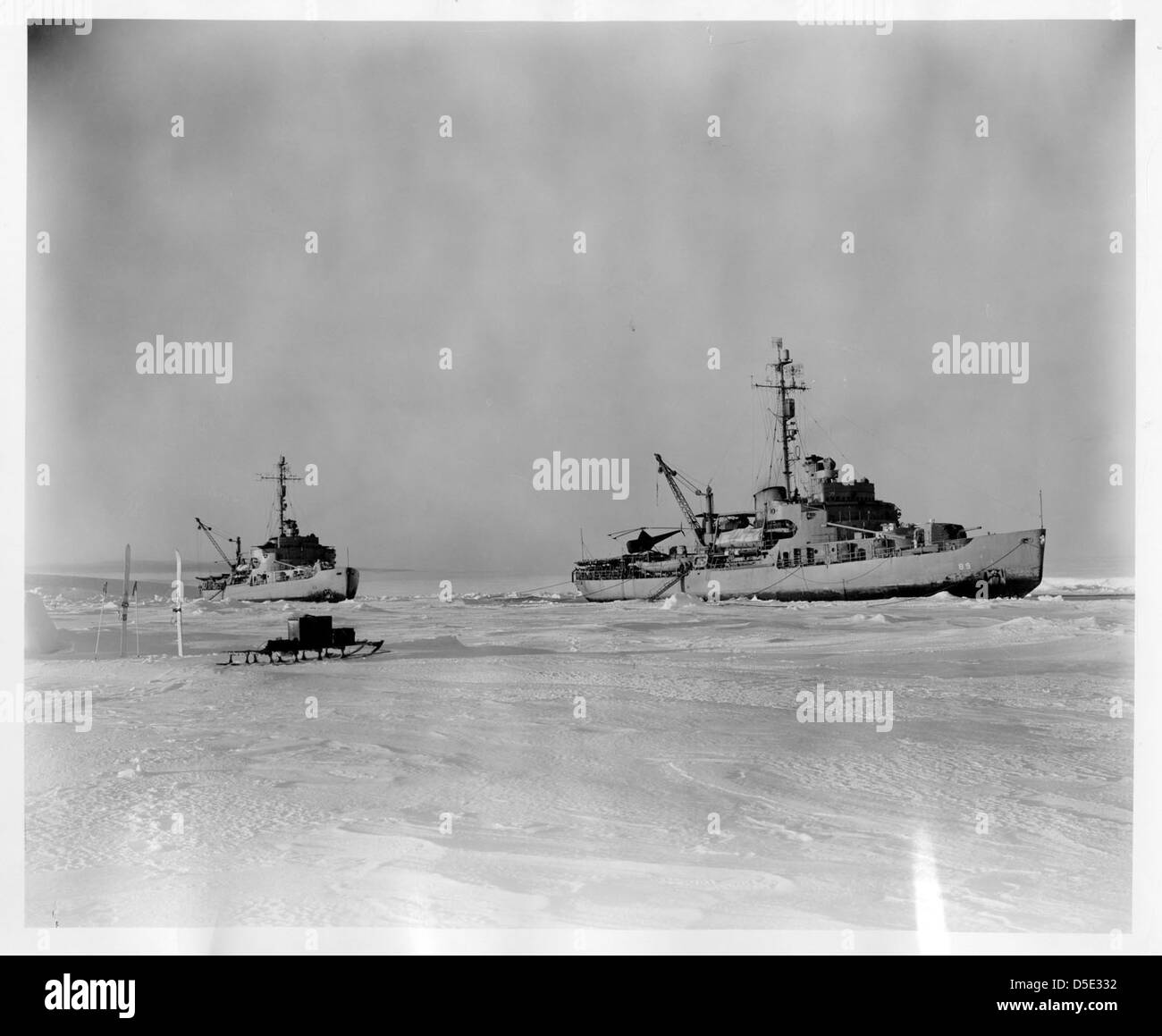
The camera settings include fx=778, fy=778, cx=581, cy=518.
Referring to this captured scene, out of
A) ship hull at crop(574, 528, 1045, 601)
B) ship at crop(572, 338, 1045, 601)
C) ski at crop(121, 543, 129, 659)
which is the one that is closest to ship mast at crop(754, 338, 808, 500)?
ship at crop(572, 338, 1045, 601)

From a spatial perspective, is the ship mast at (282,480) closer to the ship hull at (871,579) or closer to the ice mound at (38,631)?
the ice mound at (38,631)

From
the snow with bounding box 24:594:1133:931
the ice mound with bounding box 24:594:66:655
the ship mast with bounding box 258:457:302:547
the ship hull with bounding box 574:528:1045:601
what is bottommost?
the snow with bounding box 24:594:1133:931

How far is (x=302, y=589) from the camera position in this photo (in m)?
8.70

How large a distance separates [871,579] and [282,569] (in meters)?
A: 11.7

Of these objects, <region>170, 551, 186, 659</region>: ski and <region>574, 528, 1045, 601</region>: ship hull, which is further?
<region>574, 528, 1045, 601</region>: ship hull

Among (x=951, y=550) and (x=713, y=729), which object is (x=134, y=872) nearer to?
(x=713, y=729)

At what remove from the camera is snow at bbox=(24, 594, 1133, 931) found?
423 centimetres

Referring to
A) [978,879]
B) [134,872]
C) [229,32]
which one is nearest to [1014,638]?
[978,879]

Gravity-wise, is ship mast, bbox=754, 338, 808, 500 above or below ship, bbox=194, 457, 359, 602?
above

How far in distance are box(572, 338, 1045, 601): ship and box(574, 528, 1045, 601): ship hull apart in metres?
0.02

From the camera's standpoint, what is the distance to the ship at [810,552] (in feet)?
30.4

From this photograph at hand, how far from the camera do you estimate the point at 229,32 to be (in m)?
5.52

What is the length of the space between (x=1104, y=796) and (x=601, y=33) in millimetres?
6165

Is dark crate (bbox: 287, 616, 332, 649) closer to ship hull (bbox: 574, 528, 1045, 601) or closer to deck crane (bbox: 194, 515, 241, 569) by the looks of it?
deck crane (bbox: 194, 515, 241, 569)
